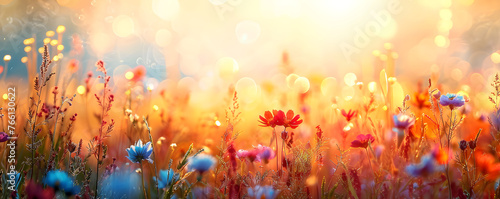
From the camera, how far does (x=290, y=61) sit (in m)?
2.63

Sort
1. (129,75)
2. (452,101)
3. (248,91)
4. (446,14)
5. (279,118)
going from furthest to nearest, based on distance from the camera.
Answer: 1. (446,14)
2. (248,91)
3. (129,75)
4. (279,118)
5. (452,101)

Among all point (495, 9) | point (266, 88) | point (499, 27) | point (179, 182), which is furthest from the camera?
point (495, 9)

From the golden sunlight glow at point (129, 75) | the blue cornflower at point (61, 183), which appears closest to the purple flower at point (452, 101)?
the blue cornflower at point (61, 183)

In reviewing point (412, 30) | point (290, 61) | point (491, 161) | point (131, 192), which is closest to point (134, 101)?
point (131, 192)

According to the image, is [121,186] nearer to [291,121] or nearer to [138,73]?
[291,121]

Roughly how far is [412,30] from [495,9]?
6.84ft

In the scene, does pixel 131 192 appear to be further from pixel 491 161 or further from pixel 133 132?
pixel 491 161

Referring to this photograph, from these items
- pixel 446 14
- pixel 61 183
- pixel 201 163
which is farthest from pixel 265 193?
pixel 446 14

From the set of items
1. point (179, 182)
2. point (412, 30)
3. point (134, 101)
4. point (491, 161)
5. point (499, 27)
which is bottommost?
point (179, 182)

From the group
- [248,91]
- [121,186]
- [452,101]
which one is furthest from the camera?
[248,91]

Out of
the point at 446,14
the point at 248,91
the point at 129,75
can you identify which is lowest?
the point at 129,75

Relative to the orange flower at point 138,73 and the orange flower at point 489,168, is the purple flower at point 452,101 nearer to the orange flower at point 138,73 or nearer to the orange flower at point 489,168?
the orange flower at point 489,168

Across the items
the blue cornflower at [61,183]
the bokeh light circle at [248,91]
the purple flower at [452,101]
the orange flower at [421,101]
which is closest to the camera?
the blue cornflower at [61,183]

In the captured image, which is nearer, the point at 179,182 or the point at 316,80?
the point at 179,182
